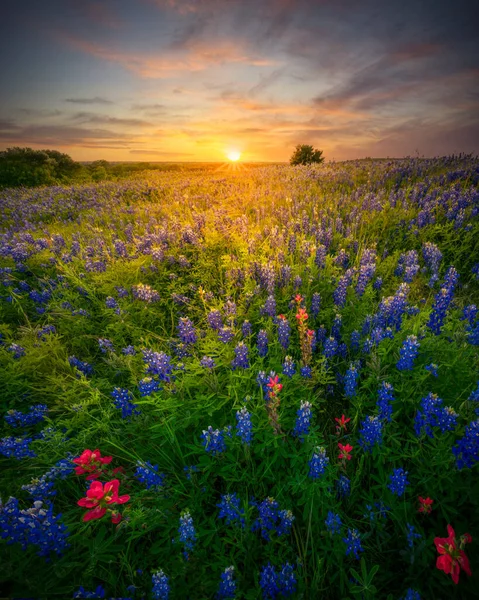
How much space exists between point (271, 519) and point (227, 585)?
16.5 inches

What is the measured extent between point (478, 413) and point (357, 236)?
13.5ft

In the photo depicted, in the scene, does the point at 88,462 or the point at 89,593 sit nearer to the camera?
the point at 89,593

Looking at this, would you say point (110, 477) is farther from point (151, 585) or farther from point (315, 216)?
point (315, 216)

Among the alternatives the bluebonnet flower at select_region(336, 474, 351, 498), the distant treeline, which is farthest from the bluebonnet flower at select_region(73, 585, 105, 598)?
the distant treeline

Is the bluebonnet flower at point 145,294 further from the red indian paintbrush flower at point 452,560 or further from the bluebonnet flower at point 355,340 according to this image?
the red indian paintbrush flower at point 452,560

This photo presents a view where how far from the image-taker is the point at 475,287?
422cm

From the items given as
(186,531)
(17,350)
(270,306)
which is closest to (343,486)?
(186,531)

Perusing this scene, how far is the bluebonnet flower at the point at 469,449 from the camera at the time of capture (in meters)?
1.62

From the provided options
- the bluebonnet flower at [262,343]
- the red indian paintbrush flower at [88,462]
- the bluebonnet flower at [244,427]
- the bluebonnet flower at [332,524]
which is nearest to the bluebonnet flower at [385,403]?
the bluebonnet flower at [332,524]

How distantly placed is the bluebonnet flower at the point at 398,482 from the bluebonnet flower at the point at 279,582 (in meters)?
0.78

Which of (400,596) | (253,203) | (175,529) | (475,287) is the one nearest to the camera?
(400,596)

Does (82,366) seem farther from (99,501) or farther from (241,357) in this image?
(241,357)

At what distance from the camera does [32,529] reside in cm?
151

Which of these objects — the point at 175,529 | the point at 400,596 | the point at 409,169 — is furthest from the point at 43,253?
the point at 409,169
